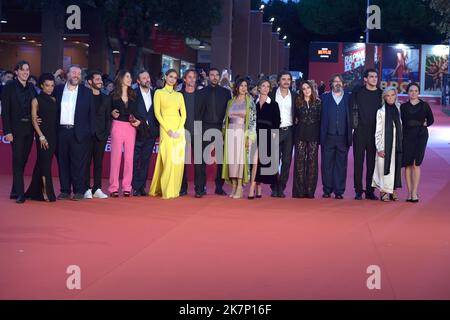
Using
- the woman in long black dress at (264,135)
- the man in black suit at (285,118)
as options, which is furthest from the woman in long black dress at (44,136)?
the man in black suit at (285,118)

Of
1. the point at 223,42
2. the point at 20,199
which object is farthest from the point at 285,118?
the point at 223,42

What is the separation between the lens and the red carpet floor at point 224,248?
731 cm

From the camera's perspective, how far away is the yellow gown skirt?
13781 mm

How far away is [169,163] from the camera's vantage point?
13.8 m

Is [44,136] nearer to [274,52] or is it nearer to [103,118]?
[103,118]

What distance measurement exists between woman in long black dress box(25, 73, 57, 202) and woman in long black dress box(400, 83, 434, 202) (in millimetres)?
5469

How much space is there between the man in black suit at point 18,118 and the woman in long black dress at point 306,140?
4204 millimetres

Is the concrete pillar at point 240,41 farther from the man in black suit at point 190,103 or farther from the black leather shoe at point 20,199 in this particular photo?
the black leather shoe at point 20,199

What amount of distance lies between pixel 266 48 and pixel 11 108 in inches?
2400

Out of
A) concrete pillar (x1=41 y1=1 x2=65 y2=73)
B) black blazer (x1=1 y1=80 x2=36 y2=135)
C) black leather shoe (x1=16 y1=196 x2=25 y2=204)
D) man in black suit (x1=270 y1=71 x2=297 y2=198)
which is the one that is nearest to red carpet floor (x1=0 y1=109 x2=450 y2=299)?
black leather shoe (x1=16 y1=196 x2=25 y2=204)

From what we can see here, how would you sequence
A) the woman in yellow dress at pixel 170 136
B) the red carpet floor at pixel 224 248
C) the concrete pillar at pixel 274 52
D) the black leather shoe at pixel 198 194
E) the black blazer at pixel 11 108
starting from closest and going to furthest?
1. the red carpet floor at pixel 224 248
2. the black blazer at pixel 11 108
3. the woman in yellow dress at pixel 170 136
4. the black leather shoe at pixel 198 194
5. the concrete pillar at pixel 274 52

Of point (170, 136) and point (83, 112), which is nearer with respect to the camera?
point (83, 112)

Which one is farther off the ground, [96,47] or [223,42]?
[96,47]

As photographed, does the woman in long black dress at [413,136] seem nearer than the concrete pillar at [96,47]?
Yes
